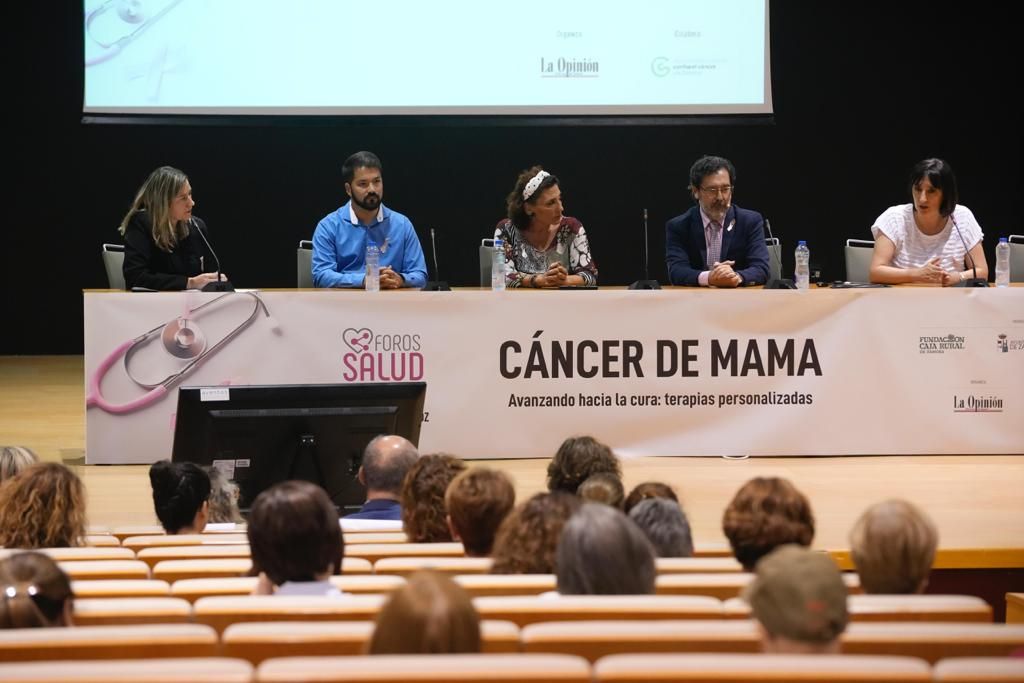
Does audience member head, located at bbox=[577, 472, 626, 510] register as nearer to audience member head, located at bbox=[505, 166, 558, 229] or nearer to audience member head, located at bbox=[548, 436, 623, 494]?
audience member head, located at bbox=[548, 436, 623, 494]

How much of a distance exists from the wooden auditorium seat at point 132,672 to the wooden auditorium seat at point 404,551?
1289mm

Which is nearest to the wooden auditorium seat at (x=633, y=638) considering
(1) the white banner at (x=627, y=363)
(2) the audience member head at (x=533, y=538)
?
(2) the audience member head at (x=533, y=538)

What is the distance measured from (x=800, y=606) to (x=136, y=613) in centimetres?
103

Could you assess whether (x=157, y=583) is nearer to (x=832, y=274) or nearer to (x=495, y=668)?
(x=495, y=668)

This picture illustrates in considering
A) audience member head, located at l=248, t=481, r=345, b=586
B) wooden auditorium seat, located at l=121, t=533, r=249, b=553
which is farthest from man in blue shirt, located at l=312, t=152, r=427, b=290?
audience member head, located at l=248, t=481, r=345, b=586

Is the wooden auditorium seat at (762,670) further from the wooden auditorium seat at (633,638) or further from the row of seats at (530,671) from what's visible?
the wooden auditorium seat at (633,638)

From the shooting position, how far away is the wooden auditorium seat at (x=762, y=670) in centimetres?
150

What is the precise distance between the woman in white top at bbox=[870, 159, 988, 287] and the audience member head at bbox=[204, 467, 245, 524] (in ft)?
10.7

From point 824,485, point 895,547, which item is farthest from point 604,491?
point 824,485

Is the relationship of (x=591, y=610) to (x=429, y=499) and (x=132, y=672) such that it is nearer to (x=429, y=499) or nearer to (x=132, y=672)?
(x=132, y=672)

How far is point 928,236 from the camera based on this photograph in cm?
585

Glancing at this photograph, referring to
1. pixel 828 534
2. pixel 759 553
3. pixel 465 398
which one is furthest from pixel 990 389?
pixel 759 553

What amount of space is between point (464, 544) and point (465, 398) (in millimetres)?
2405

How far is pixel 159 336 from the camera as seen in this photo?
5.21 m
